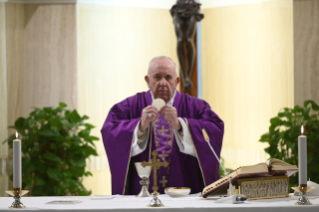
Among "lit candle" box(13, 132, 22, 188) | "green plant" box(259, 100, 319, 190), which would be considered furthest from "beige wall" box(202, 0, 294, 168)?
"lit candle" box(13, 132, 22, 188)

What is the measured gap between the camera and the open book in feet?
8.50

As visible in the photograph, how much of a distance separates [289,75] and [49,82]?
3045mm

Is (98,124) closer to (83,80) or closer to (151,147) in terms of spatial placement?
(83,80)

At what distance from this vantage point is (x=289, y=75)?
6168 millimetres

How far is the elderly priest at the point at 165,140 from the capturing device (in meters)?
3.75

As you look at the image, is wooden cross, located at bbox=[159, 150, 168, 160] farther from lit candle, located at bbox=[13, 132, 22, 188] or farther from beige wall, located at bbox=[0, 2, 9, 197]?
beige wall, located at bbox=[0, 2, 9, 197]

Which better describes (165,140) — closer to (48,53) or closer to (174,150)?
(174,150)

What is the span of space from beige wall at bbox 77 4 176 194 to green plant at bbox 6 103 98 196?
102 centimetres

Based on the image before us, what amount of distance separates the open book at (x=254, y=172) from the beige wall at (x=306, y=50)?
3176mm

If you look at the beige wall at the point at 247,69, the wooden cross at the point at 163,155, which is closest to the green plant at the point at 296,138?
the beige wall at the point at 247,69

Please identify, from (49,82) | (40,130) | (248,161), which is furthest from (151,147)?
(248,161)

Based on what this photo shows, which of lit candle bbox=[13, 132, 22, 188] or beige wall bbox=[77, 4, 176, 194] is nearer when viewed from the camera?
lit candle bbox=[13, 132, 22, 188]

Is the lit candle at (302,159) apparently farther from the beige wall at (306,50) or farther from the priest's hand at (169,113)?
the beige wall at (306,50)

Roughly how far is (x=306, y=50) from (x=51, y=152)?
3184mm
